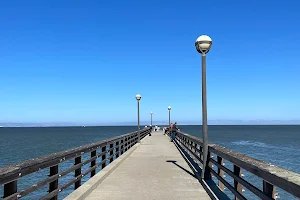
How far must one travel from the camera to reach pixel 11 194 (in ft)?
14.5

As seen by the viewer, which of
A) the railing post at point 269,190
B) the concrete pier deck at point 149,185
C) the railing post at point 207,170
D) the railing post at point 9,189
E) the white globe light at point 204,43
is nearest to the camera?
the railing post at point 269,190

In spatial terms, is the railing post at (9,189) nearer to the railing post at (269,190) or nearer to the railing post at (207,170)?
the railing post at (269,190)

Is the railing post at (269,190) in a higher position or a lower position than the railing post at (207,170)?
higher

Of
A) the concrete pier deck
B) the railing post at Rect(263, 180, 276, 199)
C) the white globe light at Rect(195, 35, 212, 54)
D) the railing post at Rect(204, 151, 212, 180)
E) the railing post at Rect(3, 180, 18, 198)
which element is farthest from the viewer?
the white globe light at Rect(195, 35, 212, 54)

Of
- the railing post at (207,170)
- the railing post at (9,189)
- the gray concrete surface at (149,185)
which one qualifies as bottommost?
the gray concrete surface at (149,185)

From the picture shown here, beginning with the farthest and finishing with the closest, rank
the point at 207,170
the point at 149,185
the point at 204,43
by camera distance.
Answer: the point at 204,43
the point at 207,170
the point at 149,185

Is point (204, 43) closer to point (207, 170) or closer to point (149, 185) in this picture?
point (207, 170)

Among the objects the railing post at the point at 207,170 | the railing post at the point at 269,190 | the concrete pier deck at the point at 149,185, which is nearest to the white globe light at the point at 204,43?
the railing post at the point at 207,170

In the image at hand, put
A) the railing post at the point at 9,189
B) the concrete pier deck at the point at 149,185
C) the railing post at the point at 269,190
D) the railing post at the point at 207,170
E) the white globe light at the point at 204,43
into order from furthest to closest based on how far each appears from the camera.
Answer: the white globe light at the point at 204,43, the railing post at the point at 207,170, the concrete pier deck at the point at 149,185, the railing post at the point at 9,189, the railing post at the point at 269,190

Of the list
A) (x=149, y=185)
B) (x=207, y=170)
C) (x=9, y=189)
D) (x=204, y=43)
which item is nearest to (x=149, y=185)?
(x=149, y=185)

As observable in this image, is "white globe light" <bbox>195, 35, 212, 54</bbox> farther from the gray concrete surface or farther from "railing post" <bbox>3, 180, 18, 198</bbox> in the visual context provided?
"railing post" <bbox>3, 180, 18, 198</bbox>

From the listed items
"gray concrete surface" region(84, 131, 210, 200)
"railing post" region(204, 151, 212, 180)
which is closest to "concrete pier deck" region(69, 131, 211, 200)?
"gray concrete surface" region(84, 131, 210, 200)

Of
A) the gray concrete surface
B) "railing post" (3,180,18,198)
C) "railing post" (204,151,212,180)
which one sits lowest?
the gray concrete surface

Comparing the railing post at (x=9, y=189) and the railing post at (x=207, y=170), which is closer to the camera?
the railing post at (x=9, y=189)
